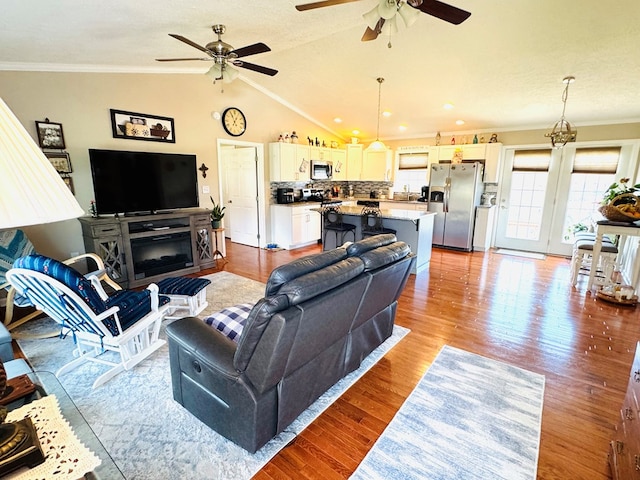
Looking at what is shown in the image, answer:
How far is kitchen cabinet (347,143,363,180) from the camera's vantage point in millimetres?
7930

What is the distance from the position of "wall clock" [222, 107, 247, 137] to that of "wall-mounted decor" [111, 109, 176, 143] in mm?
974

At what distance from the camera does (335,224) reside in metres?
5.46

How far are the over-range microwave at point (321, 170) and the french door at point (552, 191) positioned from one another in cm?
381

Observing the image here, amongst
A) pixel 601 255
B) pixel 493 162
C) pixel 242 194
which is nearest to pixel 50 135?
pixel 242 194

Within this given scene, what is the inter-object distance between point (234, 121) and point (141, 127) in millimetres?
1644

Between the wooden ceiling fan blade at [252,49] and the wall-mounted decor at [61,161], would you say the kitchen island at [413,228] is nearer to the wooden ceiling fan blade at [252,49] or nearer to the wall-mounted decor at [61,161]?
the wooden ceiling fan blade at [252,49]

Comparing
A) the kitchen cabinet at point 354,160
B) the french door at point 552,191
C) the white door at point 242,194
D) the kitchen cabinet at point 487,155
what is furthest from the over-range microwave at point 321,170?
the french door at point 552,191

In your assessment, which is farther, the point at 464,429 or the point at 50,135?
the point at 50,135

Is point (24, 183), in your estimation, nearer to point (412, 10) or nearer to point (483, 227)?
point (412, 10)

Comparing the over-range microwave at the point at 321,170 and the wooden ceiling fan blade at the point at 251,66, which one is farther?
the over-range microwave at the point at 321,170

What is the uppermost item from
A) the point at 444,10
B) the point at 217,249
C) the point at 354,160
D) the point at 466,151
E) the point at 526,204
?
the point at 444,10

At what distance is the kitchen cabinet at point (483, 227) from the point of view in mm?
6348

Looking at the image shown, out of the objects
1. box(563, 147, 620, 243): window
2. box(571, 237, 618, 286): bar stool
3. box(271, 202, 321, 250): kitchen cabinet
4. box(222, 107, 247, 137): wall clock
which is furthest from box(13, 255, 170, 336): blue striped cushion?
box(563, 147, 620, 243): window

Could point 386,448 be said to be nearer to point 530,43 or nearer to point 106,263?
point 106,263
